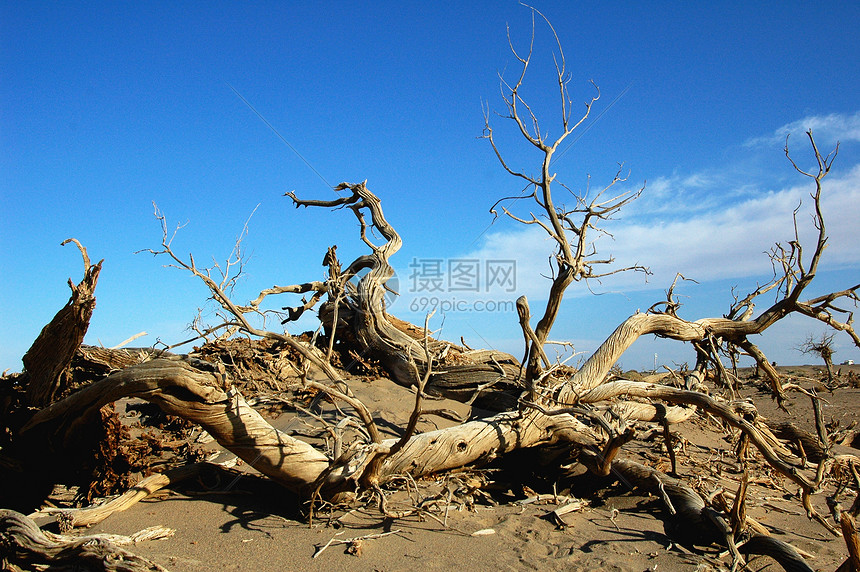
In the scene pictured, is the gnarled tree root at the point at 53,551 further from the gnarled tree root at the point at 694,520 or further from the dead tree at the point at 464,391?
the gnarled tree root at the point at 694,520

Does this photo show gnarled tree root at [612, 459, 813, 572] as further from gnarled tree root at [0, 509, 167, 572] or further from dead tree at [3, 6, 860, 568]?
gnarled tree root at [0, 509, 167, 572]

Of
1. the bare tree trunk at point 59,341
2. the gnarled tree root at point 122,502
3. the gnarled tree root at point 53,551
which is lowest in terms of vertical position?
the gnarled tree root at point 53,551

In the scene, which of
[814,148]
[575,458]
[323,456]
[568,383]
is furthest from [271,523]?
[814,148]

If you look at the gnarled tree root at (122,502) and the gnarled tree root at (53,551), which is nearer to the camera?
the gnarled tree root at (53,551)

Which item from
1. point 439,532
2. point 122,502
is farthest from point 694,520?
point 122,502

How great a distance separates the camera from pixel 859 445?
7473mm

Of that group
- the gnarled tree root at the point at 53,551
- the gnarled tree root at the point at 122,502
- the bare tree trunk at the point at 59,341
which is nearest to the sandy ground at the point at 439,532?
the gnarled tree root at the point at 122,502

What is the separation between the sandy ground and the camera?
3562 millimetres

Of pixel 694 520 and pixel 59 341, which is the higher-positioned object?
pixel 59 341

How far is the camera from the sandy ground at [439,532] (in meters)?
3.56

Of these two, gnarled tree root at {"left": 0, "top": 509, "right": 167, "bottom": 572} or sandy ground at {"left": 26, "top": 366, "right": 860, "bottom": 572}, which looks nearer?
gnarled tree root at {"left": 0, "top": 509, "right": 167, "bottom": 572}

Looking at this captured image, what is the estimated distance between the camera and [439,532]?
4016 millimetres

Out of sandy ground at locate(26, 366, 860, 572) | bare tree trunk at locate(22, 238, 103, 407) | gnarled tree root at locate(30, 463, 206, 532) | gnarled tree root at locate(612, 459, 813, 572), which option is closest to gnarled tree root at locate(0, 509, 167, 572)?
sandy ground at locate(26, 366, 860, 572)

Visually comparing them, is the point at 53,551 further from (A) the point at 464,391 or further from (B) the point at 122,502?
(A) the point at 464,391
